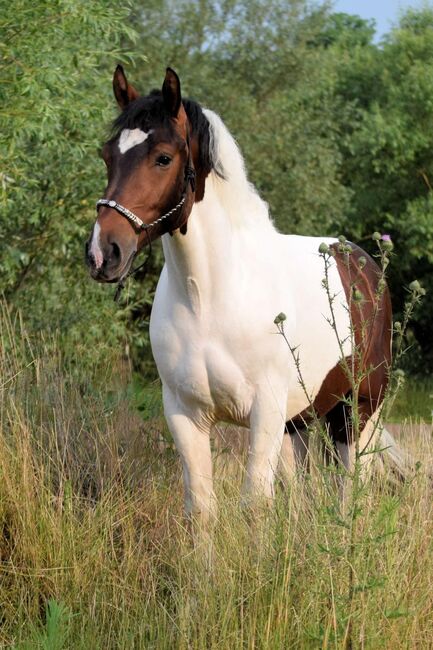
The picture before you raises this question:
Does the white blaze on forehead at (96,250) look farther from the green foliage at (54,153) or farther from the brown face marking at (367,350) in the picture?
the green foliage at (54,153)

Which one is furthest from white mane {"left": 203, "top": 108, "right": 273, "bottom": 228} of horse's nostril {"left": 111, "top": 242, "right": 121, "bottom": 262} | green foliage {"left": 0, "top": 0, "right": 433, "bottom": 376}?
Answer: green foliage {"left": 0, "top": 0, "right": 433, "bottom": 376}

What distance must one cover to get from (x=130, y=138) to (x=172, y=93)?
256mm

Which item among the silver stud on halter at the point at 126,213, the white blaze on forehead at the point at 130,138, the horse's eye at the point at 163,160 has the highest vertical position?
the white blaze on forehead at the point at 130,138

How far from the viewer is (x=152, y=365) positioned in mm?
16781

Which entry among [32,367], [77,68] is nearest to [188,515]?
[32,367]

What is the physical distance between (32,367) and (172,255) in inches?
92.2

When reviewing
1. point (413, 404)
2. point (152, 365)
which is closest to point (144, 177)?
point (413, 404)

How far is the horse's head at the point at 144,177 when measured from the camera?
4156 millimetres

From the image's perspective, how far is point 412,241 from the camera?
17656 mm

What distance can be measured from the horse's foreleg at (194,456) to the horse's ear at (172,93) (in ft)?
3.90

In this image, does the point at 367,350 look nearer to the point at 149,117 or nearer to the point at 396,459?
the point at 396,459

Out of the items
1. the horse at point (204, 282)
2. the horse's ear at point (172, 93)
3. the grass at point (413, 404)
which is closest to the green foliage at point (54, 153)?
the horse at point (204, 282)

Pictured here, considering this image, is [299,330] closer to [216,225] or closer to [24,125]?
[216,225]

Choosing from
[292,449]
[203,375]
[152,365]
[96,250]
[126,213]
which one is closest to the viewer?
[96,250]
